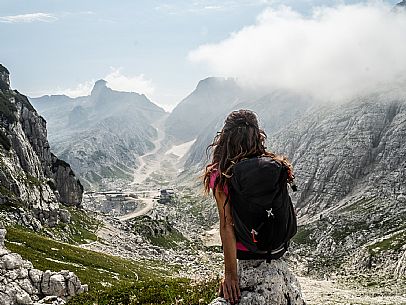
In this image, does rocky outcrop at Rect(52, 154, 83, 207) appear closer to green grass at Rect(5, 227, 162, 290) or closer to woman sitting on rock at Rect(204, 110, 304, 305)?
→ green grass at Rect(5, 227, 162, 290)

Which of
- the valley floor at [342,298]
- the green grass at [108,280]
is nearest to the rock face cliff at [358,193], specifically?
the valley floor at [342,298]

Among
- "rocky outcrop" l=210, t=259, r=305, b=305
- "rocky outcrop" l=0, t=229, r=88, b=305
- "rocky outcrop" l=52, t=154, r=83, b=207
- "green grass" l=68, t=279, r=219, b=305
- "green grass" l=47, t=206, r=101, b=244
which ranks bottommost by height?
"green grass" l=47, t=206, r=101, b=244

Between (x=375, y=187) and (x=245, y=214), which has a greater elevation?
(x=245, y=214)

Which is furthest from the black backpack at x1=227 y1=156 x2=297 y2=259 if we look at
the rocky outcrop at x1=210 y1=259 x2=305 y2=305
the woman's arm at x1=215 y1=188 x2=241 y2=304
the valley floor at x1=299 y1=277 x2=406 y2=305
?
the valley floor at x1=299 y1=277 x2=406 y2=305

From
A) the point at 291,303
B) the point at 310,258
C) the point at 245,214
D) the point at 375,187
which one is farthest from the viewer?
the point at 375,187

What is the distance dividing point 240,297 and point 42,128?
13783 centimetres

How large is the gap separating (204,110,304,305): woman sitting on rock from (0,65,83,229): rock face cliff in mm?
76584

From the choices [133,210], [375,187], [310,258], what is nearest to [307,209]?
[375,187]

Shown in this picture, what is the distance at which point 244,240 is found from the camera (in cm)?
812

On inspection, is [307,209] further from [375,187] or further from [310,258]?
[310,258]

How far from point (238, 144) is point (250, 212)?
4.92 ft

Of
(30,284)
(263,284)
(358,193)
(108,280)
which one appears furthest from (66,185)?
→ (263,284)

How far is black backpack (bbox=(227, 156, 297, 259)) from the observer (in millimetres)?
7934

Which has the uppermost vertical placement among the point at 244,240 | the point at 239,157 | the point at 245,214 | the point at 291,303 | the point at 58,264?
the point at 239,157
